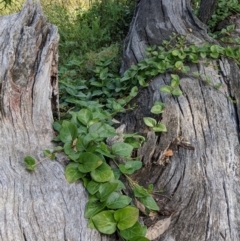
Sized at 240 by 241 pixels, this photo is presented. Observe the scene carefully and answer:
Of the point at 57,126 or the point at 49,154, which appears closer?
the point at 49,154

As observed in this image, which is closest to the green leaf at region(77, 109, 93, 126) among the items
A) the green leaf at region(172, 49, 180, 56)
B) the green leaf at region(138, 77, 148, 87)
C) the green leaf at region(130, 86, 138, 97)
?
the green leaf at region(130, 86, 138, 97)

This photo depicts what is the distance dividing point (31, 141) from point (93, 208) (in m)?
0.60

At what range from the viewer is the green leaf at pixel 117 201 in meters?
1.89

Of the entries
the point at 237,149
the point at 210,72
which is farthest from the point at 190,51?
the point at 237,149

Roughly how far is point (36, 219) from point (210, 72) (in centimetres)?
209

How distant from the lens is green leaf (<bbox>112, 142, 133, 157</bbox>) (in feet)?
7.05

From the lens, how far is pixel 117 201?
191 cm

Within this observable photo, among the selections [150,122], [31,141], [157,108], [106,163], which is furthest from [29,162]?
[157,108]

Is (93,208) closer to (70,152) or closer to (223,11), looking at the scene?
(70,152)

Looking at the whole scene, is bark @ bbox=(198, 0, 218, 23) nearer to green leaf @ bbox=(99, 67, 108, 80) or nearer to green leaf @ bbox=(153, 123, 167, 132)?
green leaf @ bbox=(99, 67, 108, 80)

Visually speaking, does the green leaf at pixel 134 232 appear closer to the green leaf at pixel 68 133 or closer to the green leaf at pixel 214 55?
the green leaf at pixel 68 133

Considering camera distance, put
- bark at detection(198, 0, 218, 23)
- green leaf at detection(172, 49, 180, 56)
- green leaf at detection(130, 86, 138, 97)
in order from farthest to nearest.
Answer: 1. bark at detection(198, 0, 218, 23)
2. green leaf at detection(172, 49, 180, 56)
3. green leaf at detection(130, 86, 138, 97)

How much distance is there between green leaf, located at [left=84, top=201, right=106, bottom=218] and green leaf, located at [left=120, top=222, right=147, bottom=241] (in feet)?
0.52

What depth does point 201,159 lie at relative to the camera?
2463 mm
